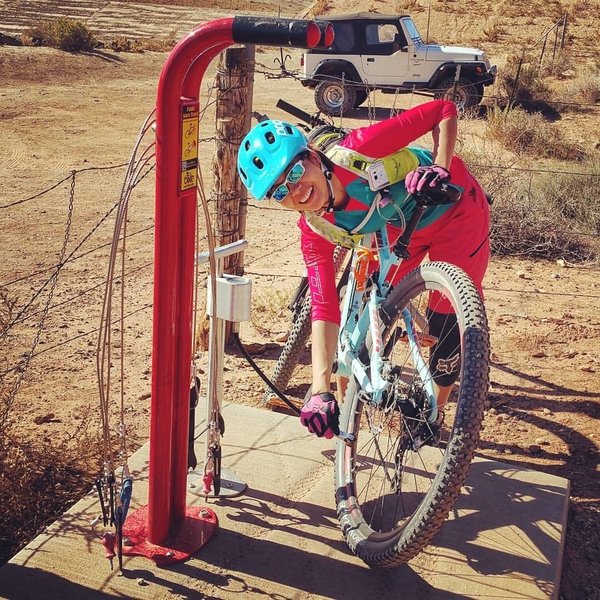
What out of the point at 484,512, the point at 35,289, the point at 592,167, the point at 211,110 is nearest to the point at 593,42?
the point at 211,110

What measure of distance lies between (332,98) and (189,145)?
1434 centimetres

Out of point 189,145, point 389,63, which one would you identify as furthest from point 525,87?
point 189,145

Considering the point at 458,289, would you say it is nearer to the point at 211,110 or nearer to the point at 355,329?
the point at 355,329

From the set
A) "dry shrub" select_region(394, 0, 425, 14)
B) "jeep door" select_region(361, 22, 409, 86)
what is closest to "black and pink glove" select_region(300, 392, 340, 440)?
"jeep door" select_region(361, 22, 409, 86)

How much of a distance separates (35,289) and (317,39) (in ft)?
15.5

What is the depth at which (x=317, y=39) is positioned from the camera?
2676mm

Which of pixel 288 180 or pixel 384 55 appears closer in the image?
pixel 288 180

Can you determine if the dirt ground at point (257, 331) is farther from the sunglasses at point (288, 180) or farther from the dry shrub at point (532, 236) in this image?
the sunglasses at point (288, 180)

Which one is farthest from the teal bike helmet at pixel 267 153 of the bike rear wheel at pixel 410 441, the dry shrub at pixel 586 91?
the dry shrub at pixel 586 91

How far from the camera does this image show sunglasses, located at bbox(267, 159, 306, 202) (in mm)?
2949

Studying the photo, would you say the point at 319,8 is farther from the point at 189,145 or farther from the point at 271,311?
the point at 189,145

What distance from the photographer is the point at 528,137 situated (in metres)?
13.6

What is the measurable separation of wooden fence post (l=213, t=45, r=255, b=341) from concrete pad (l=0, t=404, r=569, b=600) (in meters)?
1.77

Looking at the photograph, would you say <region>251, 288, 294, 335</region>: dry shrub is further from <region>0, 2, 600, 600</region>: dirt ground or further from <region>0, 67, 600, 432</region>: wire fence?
<region>0, 67, 600, 432</region>: wire fence
